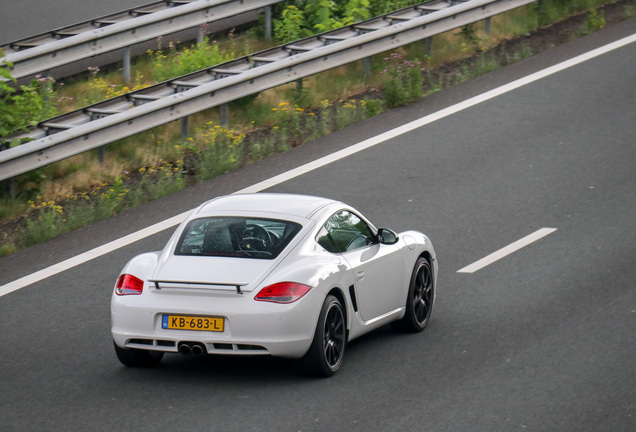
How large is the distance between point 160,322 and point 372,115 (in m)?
9.03

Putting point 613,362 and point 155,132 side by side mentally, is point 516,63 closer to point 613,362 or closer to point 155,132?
point 155,132

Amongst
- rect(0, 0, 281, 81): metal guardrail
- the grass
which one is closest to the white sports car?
the grass

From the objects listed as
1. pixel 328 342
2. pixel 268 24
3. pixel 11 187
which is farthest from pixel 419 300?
pixel 268 24

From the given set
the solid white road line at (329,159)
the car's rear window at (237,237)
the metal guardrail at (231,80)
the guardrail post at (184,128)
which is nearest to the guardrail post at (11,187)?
the metal guardrail at (231,80)

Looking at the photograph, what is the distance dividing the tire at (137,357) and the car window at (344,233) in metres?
1.53

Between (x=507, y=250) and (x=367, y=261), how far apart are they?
3172 millimetres

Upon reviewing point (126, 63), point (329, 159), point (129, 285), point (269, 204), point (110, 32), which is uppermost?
point (269, 204)

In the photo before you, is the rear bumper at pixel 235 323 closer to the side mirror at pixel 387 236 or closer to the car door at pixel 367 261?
the car door at pixel 367 261

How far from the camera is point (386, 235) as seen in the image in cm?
1016

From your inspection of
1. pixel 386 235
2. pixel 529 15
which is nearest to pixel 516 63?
pixel 529 15

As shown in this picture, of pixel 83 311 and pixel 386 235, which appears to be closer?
pixel 386 235

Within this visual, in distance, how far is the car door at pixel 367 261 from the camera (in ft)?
31.4

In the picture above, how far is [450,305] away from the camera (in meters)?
11.1

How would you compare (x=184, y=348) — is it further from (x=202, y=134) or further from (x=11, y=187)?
(x=202, y=134)
